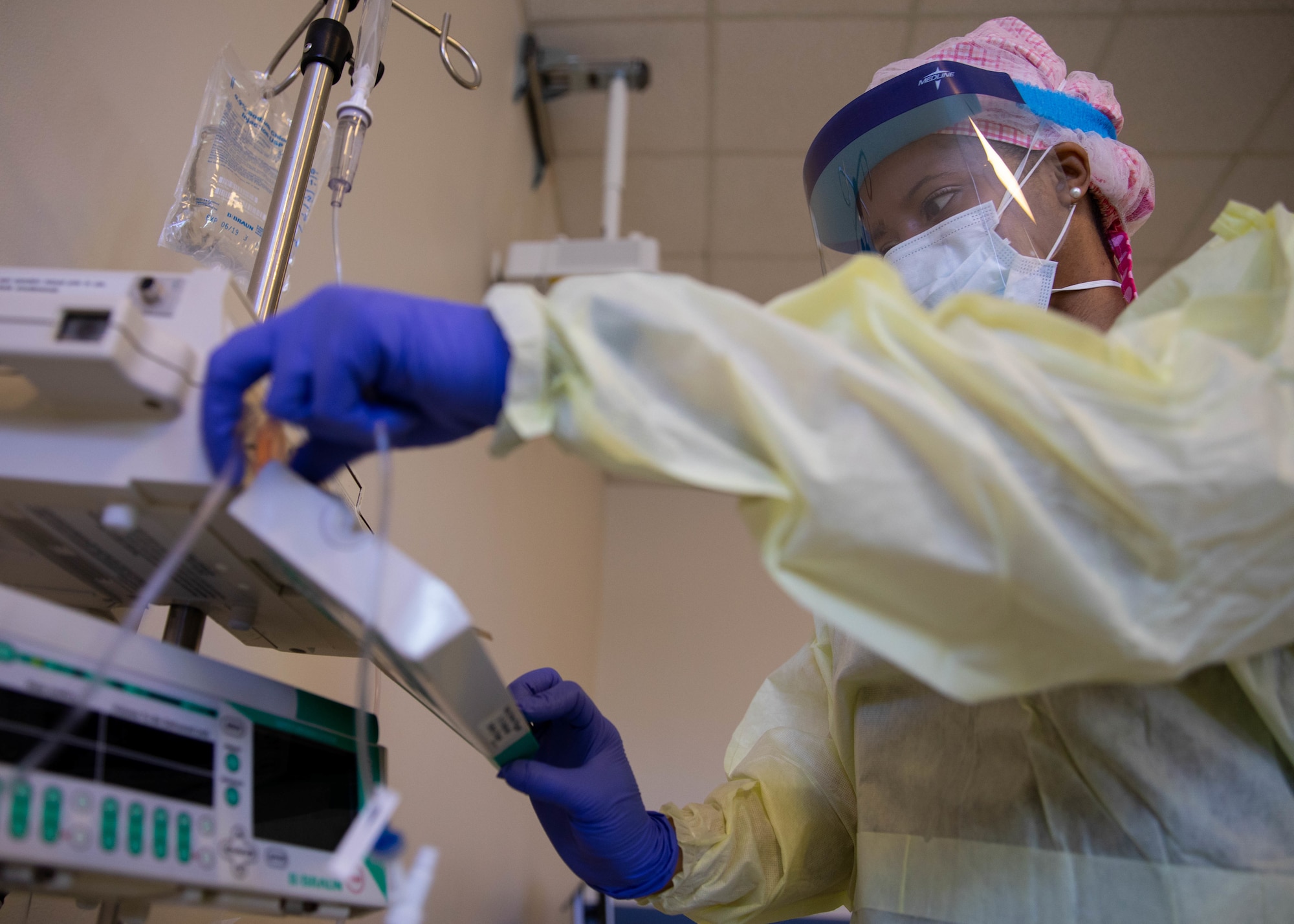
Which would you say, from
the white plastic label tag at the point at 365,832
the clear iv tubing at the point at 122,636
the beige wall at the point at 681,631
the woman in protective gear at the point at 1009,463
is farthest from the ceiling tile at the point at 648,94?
the white plastic label tag at the point at 365,832

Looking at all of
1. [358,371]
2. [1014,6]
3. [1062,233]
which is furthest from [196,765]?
[1014,6]

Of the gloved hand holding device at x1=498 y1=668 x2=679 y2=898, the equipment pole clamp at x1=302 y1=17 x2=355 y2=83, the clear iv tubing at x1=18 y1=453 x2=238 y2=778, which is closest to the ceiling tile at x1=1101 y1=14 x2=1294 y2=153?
the equipment pole clamp at x1=302 y1=17 x2=355 y2=83

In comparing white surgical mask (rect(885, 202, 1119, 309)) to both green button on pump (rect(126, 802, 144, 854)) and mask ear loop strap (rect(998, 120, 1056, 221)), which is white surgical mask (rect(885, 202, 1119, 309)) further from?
green button on pump (rect(126, 802, 144, 854))

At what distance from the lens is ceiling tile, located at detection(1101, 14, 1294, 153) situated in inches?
81.7

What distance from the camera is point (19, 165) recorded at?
694 millimetres

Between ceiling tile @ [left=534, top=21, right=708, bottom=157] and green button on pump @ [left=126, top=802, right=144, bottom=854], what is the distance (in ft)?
6.99

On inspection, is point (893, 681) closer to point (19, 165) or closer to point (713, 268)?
point (19, 165)

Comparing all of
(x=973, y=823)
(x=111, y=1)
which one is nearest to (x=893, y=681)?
(x=973, y=823)

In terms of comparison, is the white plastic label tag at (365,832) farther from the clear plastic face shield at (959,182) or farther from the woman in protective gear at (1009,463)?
the clear plastic face shield at (959,182)

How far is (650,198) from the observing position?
8.69 feet

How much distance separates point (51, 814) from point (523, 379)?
0.34 m

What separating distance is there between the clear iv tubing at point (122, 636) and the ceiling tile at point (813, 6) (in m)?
1.99

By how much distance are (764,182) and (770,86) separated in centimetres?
34

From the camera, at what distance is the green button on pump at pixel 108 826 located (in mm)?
421
